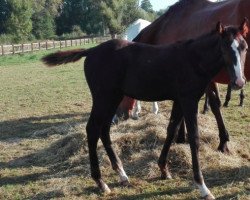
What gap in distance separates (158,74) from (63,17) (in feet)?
211

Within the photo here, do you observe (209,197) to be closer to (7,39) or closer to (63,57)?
(63,57)

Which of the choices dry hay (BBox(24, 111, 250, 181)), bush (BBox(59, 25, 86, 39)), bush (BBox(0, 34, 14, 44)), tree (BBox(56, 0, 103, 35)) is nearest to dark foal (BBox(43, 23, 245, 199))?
dry hay (BBox(24, 111, 250, 181))

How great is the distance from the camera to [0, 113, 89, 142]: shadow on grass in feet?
25.0

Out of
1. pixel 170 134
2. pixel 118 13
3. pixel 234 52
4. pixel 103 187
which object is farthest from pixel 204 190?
pixel 118 13

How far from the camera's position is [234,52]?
3707 mm

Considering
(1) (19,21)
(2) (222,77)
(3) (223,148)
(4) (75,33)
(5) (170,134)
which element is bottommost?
(4) (75,33)

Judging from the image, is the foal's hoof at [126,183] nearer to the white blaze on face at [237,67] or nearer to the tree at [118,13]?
the white blaze on face at [237,67]

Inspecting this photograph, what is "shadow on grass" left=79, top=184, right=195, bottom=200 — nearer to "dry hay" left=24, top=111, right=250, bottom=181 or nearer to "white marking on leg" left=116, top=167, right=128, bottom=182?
"white marking on leg" left=116, top=167, right=128, bottom=182

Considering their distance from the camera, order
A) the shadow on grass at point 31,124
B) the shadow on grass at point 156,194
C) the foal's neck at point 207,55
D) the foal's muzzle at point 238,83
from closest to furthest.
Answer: the foal's muzzle at point 238,83, the foal's neck at point 207,55, the shadow on grass at point 156,194, the shadow on grass at point 31,124

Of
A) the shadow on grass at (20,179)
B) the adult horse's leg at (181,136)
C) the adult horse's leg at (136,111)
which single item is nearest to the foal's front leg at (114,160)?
the shadow on grass at (20,179)

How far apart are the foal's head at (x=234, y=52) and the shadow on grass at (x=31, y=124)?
4708mm

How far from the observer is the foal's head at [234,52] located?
12.1 feet

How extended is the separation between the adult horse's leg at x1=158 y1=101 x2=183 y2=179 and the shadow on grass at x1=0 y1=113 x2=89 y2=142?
3.37 m

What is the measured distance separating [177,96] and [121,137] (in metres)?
1.79
